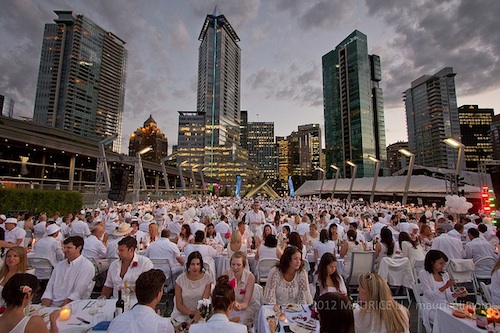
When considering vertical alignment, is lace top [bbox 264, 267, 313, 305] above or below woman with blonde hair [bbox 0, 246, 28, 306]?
below

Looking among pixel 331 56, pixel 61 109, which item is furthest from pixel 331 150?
pixel 61 109

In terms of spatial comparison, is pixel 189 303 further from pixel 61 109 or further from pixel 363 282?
pixel 61 109

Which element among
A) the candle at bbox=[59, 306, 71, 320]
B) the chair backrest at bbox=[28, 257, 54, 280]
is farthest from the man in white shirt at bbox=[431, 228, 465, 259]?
the chair backrest at bbox=[28, 257, 54, 280]

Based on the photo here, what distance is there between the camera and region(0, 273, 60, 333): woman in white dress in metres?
2.36

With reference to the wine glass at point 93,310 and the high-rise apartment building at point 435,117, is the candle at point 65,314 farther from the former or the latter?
the high-rise apartment building at point 435,117

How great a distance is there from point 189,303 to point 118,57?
217611 mm

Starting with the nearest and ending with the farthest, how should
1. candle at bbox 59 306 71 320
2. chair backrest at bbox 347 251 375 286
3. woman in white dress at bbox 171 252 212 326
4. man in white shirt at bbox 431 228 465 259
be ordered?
candle at bbox 59 306 71 320 → woman in white dress at bbox 171 252 212 326 → chair backrest at bbox 347 251 375 286 → man in white shirt at bbox 431 228 465 259

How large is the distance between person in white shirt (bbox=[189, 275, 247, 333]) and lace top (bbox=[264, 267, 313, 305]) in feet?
5.46

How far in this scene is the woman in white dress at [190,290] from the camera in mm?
3737

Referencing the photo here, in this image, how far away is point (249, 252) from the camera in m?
7.39

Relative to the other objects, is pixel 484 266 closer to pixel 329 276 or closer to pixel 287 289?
pixel 329 276

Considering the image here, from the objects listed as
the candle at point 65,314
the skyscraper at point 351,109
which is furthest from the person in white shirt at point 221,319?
the skyscraper at point 351,109

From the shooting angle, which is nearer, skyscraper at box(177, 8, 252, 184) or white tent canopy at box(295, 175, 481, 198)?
white tent canopy at box(295, 175, 481, 198)

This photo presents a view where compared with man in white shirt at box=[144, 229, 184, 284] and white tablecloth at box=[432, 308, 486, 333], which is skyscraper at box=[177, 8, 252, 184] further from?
white tablecloth at box=[432, 308, 486, 333]
